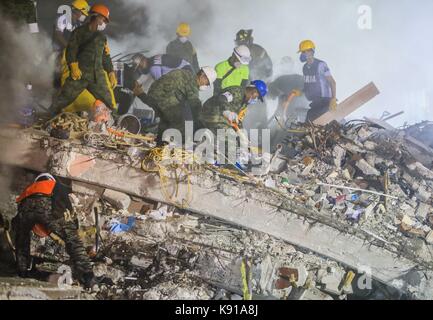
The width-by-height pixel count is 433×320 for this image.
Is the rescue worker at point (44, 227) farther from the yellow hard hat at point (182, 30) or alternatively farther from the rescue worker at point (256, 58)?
the rescue worker at point (256, 58)

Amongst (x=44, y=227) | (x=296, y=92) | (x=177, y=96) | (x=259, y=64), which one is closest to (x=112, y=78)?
(x=177, y=96)

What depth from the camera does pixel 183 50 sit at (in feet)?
19.7

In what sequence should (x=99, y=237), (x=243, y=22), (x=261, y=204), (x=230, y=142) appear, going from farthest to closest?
(x=243, y=22), (x=230, y=142), (x=261, y=204), (x=99, y=237)

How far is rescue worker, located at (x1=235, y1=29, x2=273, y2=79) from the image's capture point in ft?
20.8

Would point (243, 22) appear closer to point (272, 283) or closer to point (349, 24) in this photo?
point (349, 24)

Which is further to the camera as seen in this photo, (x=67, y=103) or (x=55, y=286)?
(x=67, y=103)

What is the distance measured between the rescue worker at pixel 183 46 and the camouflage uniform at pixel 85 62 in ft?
4.53

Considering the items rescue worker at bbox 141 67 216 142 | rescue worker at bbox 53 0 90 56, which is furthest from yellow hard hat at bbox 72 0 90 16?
rescue worker at bbox 141 67 216 142

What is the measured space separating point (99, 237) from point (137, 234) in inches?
15.7

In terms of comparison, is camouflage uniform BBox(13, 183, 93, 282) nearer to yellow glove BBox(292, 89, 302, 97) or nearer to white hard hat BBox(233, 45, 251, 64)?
white hard hat BBox(233, 45, 251, 64)

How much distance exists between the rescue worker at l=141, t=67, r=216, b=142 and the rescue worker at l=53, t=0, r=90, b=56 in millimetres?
1632
